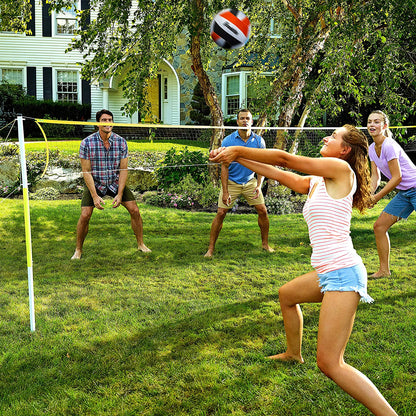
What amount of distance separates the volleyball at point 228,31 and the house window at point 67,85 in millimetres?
15876

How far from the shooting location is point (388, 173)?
5820 millimetres

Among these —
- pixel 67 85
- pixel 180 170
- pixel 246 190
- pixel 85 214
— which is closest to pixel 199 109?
pixel 67 85

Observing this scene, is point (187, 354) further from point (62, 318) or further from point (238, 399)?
point (62, 318)

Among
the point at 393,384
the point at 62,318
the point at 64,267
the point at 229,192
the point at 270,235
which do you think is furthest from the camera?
the point at 270,235

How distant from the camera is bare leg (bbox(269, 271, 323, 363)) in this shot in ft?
10.6

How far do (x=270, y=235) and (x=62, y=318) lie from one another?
447cm

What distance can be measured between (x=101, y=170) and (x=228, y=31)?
3.35m

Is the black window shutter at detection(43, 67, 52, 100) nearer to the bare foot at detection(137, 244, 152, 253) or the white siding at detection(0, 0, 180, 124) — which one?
the white siding at detection(0, 0, 180, 124)

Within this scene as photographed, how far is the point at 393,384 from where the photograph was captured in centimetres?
333

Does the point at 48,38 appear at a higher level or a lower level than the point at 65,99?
higher

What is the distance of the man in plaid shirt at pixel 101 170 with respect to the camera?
6.65 meters

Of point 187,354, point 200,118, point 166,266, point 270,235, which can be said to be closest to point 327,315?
point 187,354

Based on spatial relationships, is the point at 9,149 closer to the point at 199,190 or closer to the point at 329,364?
the point at 199,190

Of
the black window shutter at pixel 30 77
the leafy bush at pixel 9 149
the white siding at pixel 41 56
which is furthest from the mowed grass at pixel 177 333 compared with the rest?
the black window shutter at pixel 30 77
